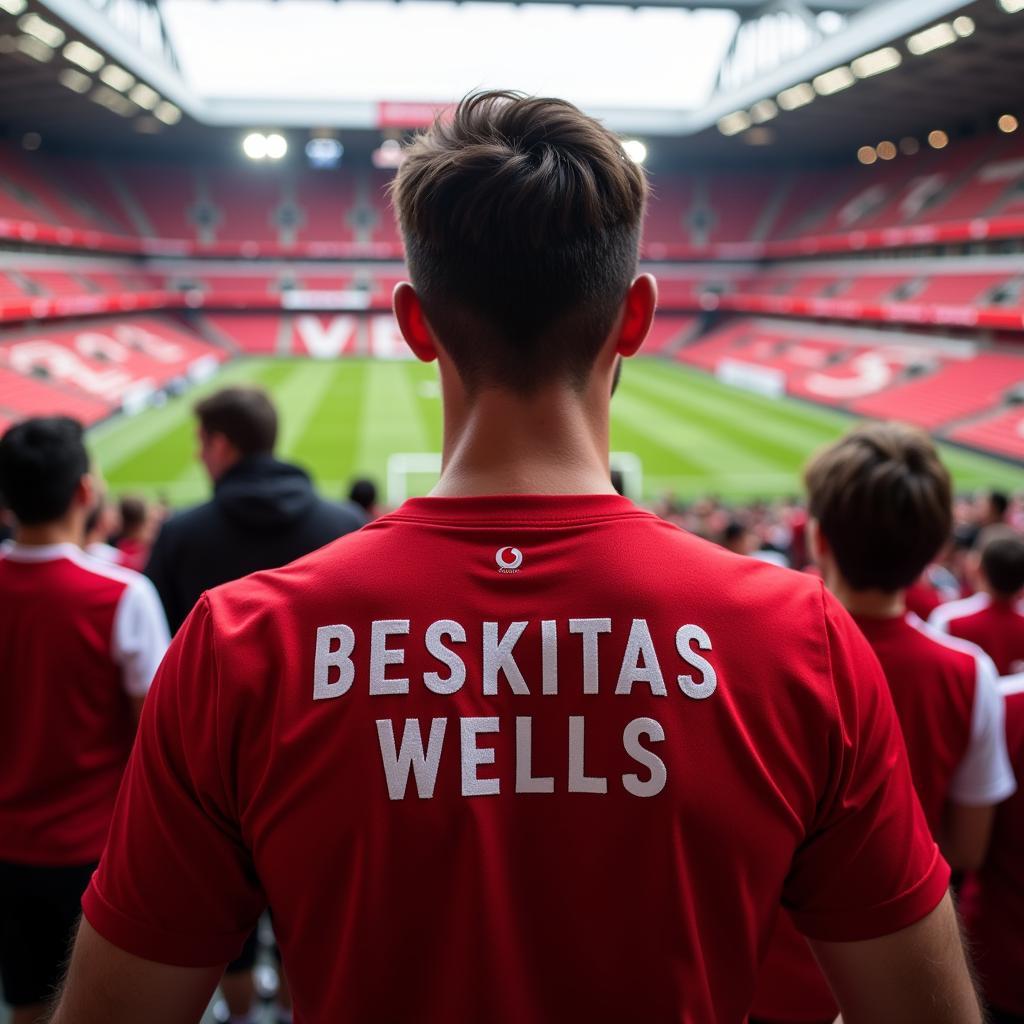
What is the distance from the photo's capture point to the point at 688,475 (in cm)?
1977

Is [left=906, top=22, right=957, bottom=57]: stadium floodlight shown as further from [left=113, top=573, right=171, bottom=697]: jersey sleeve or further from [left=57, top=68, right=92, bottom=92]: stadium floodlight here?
[left=113, top=573, right=171, bottom=697]: jersey sleeve

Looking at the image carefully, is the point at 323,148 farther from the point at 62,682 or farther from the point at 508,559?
the point at 508,559

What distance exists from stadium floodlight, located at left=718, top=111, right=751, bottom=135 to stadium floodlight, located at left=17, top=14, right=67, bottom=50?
22.9m

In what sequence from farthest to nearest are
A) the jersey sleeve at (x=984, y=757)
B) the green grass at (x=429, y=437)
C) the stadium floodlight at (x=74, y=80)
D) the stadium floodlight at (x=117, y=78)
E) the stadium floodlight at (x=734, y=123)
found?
the stadium floodlight at (x=734, y=123) → the stadium floodlight at (x=117, y=78) → the stadium floodlight at (x=74, y=80) → the green grass at (x=429, y=437) → the jersey sleeve at (x=984, y=757)

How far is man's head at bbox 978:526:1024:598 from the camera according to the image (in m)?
3.81

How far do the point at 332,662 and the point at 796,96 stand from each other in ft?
111

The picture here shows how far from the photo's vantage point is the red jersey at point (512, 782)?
106 centimetres

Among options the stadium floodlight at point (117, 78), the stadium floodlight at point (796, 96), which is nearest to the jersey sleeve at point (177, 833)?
the stadium floodlight at point (117, 78)

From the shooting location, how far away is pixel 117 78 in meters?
28.3

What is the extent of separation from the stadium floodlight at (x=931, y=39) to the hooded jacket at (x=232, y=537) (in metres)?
24.3

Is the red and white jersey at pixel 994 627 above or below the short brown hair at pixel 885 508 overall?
below

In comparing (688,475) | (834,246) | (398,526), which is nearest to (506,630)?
(398,526)

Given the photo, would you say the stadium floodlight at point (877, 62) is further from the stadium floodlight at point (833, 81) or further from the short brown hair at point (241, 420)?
the short brown hair at point (241, 420)

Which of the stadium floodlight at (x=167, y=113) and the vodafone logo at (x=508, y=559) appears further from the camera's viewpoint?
the stadium floodlight at (x=167, y=113)
